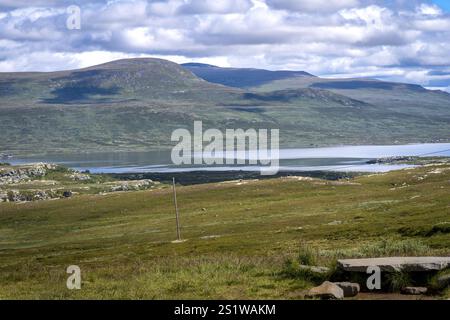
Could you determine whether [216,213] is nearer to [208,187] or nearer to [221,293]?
[208,187]

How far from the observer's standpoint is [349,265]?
22453 millimetres

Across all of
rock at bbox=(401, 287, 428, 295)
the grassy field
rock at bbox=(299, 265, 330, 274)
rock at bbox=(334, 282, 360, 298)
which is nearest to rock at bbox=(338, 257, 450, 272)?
rock at bbox=(299, 265, 330, 274)

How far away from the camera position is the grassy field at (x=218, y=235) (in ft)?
78.3

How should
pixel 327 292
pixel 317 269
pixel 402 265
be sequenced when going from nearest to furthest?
pixel 327 292 < pixel 402 265 < pixel 317 269

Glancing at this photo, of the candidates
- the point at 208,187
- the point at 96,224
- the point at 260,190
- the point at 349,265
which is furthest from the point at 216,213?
the point at 349,265

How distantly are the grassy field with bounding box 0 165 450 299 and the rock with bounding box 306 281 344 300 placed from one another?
74 centimetres

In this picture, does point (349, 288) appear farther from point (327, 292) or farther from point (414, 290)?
point (414, 290)

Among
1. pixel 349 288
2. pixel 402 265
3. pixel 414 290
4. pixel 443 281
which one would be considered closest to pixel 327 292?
pixel 349 288

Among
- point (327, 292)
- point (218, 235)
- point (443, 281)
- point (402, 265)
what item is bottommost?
point (218, 235)

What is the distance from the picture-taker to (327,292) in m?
20.0

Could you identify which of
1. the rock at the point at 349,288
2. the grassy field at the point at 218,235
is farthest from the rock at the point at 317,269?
the rock at the point at 349,288

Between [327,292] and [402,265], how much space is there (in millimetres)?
3388

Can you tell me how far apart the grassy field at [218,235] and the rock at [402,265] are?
4.79 ft

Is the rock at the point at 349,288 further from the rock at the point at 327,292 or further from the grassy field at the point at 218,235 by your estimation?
the grassy field at the point at 218,235
